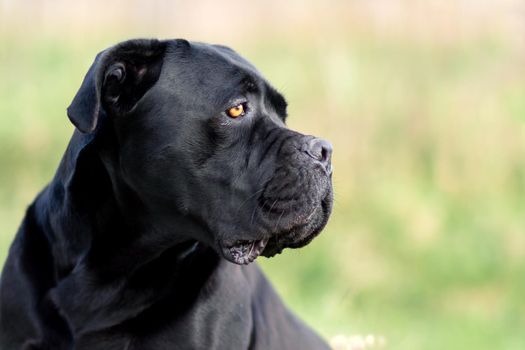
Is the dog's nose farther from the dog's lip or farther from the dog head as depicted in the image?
the dog's lip

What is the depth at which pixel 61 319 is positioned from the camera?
3264 millimetres

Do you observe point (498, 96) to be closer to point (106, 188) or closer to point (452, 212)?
point (452, 212)

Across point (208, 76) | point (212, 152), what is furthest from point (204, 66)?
point (212, 152)

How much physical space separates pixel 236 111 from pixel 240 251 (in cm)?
43

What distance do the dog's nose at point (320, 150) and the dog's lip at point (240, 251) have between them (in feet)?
0.96

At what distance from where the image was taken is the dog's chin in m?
3.12

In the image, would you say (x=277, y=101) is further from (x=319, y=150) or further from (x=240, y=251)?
(x=240, y=251)

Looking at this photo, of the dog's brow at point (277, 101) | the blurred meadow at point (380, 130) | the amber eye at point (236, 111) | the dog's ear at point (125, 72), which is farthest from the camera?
the blurred meadow at point (380, 130)

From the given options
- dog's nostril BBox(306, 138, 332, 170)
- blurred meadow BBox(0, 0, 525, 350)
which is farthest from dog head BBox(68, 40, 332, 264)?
blurred meadow BBox(0, 0, 525, 350)

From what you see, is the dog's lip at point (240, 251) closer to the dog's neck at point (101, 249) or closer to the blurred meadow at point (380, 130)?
the dog's neck at point (101, 249)

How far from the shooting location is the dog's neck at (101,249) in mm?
3244

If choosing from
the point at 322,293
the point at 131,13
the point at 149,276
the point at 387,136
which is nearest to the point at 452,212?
the point at 387,136

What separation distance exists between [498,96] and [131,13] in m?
2.71

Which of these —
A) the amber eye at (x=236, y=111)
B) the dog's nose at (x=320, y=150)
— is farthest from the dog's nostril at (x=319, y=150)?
the amber eye at (x=236, y=111)
